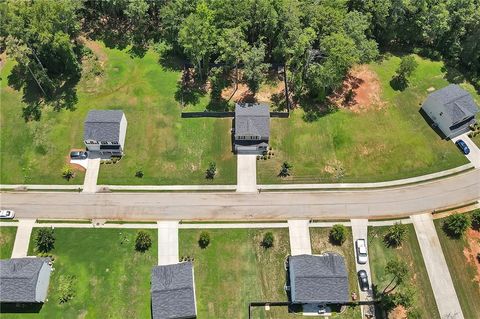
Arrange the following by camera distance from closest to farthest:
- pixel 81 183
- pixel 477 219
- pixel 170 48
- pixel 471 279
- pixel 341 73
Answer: pixel 471 279
pixel 477 219
pixel 81 183
pixel 341 73
pixel 170 48

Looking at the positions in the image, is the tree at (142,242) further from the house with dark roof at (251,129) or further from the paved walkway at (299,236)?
the paved walkway at (299,236)

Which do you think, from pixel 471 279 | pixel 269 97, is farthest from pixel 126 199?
pixel 471 279

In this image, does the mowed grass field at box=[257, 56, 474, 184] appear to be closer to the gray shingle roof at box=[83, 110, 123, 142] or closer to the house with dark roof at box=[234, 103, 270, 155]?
the house with dark roof at box=[234, 103, 270, 155]

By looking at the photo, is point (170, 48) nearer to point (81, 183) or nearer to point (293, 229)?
point (81, 183)

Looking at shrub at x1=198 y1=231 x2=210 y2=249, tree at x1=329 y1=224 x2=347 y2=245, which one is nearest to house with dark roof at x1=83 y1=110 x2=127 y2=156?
shrub at x1=198 y1=231 x2=210 y2=249

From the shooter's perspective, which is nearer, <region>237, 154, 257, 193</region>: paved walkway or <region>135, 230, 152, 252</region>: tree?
<region>135, 230, 152, 252</region>: tree

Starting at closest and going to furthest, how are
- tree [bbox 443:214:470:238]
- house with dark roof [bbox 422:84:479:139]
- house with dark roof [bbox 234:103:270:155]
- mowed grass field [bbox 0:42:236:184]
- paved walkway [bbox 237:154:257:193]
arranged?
tree [bbox 443:214:470:238]
paved walkway [bbox 237:154:257:193]
house with dark roof [bbox 234:103:270:155]
mowed grass field [bbox 0:42:236:184]
house with dark roof [bbox 422:84:479:139]
